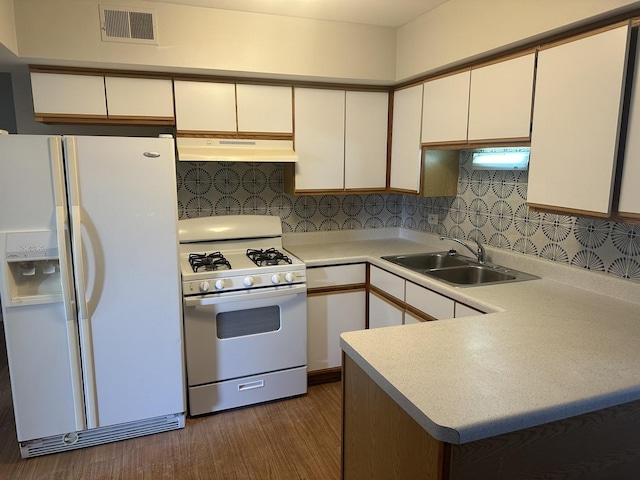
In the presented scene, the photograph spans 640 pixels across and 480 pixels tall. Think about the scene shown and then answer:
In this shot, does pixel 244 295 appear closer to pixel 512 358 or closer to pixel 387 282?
pixel 387 282

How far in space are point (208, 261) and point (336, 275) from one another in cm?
86

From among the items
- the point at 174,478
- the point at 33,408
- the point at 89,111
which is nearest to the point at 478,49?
the point at 89,111

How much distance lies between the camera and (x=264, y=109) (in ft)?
9.53

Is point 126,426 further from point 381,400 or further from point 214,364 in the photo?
point 381,400

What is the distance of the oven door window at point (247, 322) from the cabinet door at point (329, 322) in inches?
11.0

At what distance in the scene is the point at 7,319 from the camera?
2.14m

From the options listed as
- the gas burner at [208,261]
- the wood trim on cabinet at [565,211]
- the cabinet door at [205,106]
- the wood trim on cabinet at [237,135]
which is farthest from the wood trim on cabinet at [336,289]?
the wood trim on cabinet at [565,211]

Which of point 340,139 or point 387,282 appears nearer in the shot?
point 387,282

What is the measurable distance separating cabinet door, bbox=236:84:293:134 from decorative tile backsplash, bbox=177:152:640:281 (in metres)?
0.41

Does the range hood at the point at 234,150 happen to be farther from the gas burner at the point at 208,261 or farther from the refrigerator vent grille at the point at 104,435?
the refrigerator vent grille at the point at 104,435

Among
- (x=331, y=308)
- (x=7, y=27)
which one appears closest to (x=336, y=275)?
(x=331, y=308)

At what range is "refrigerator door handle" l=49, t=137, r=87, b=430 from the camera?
2.09 metres

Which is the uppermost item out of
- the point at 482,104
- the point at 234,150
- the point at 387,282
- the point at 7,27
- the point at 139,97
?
the point at 7,27

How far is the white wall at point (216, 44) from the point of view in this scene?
232cm
